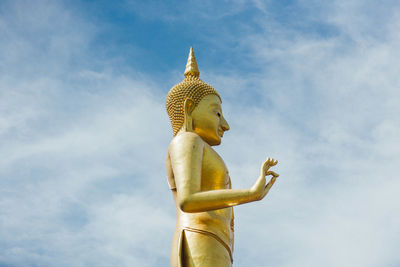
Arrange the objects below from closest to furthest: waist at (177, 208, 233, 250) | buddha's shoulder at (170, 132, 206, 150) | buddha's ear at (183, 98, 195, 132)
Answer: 1. waist at (177, 208, 233, 250)
2. buddha's shoulder at (170, 132, 206, 150)
3. buddha's ear at (183, 98, 195, 132)

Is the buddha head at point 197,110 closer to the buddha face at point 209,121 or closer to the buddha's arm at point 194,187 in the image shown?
the buddha face at point 209,121

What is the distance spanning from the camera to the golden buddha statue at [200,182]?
27.0 ft

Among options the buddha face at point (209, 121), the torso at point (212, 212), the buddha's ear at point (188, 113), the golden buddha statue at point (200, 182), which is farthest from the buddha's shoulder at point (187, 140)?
the buddha face at point (209, 121)

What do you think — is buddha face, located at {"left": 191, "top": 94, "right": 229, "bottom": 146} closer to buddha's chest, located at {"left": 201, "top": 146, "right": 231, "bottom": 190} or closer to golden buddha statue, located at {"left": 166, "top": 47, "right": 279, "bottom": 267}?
golden buddha statue, located at {"left": 166, "top": 47, "right": 279, "bottom": 267}

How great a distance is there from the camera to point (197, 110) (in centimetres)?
981

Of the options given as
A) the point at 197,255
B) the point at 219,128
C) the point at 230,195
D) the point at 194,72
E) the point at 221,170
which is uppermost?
the point at 194,72

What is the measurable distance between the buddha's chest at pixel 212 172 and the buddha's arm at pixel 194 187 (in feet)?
0.60

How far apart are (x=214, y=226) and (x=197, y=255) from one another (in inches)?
20.8

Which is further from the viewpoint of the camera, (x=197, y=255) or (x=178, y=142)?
(x=178, y=142)

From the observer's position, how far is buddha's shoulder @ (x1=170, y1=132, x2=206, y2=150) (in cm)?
899

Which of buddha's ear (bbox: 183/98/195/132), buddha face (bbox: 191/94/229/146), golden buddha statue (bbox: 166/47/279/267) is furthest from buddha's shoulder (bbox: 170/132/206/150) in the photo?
buddha face (bbox: 191/94/229/146)

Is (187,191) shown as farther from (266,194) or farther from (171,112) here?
(171,112)

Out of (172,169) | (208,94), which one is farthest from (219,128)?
(172,169)

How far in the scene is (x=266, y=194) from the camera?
27.2ft
